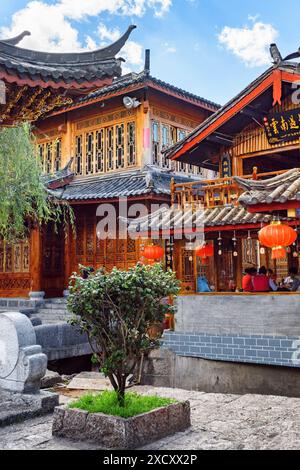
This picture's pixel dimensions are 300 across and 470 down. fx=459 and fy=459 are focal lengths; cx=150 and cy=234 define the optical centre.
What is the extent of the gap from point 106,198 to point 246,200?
6536 millimetres

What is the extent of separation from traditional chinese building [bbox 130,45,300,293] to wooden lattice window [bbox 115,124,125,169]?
3012 mm

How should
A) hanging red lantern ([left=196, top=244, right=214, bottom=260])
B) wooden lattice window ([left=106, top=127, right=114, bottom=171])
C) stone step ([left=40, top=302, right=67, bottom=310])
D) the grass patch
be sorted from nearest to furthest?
the grass patch < hanging red lantern ([left=196, top=244, right=214, bottom=260]) < stone step ([left=40, top=302, right=67, bottom=310]) < wooden lattice window ([left=106, top=127, right=114, bottom=171])

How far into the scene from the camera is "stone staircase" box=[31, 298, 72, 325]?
14.2 m

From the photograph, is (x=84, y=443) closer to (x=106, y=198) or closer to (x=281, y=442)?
(x=281, y=442)

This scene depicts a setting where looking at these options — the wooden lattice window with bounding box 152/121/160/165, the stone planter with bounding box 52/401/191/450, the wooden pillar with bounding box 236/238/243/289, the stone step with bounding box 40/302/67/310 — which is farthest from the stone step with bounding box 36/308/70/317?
the stone planter with bounding box 52/401/191/450

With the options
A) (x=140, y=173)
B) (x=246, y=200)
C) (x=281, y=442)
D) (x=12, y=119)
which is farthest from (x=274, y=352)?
(x=140, y=173)

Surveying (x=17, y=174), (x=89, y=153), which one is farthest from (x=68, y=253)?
(x=17, y=174)

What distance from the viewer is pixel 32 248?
1573 centimetres

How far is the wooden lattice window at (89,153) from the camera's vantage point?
57.2ft

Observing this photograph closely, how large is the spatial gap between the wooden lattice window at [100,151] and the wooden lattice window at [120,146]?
0.71 metres

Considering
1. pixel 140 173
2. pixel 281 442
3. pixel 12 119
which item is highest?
pixel 140 173

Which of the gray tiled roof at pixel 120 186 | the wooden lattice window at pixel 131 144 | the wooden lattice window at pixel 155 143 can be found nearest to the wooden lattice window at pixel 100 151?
the gray tiled roof at pixel 120 186

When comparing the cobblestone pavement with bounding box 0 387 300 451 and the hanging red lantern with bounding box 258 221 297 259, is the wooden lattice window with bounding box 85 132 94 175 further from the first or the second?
the cobblestone pavement with bounding box 0 387 300 451
